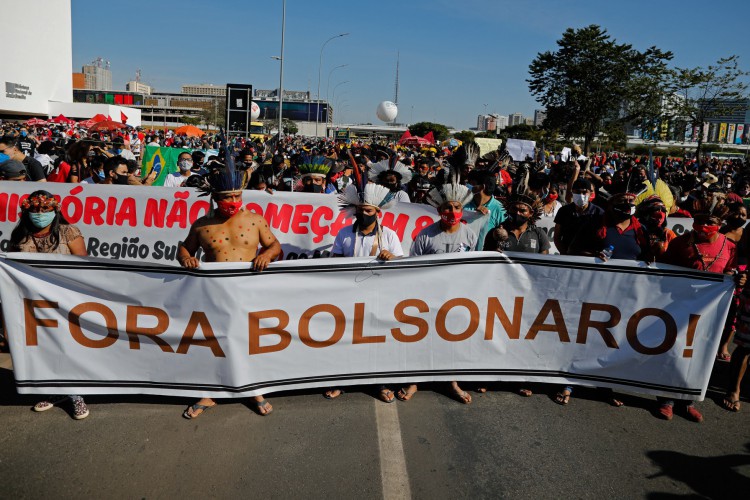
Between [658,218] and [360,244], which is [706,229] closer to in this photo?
[658,218]

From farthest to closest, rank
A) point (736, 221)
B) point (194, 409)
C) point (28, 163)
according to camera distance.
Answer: point (28, 163) → point (736, 221) → point (194, 409)

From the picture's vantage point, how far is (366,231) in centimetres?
451

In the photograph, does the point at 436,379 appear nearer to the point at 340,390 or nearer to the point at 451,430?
the point at 451,430

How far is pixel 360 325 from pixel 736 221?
4080 millimetres

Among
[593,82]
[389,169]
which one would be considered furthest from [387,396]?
[593,82]

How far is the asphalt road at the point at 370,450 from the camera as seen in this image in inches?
127

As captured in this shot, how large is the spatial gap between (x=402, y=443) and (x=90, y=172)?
7357 millimetres

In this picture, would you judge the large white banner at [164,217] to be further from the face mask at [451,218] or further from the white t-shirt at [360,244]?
the face mask at [451,218]

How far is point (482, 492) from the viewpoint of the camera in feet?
10.6

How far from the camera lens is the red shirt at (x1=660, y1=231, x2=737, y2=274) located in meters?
4.59

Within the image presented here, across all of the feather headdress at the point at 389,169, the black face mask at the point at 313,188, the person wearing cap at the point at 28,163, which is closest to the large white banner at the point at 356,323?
the feather headdress at the point at 389,169

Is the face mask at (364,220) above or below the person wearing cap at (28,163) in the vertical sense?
below

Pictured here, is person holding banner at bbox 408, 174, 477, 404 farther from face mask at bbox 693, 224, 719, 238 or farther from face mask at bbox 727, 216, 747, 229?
face mask at bbox 727, 216, 747, 229

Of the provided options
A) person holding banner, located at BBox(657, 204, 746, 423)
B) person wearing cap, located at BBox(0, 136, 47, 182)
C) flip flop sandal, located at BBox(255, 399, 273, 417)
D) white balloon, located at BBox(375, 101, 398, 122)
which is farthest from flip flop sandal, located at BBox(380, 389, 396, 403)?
white balloon, located at BBox(375, 101, 398, 122)
